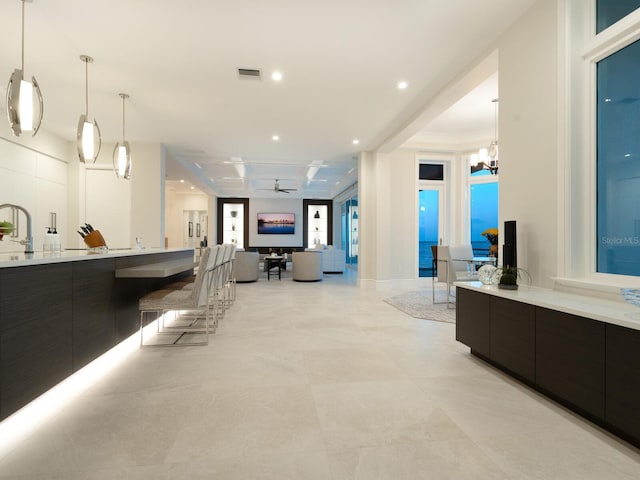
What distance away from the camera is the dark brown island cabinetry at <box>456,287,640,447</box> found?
1.56 m

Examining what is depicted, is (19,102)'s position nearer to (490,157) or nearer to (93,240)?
(93,240)

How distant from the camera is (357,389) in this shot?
2.24 metres

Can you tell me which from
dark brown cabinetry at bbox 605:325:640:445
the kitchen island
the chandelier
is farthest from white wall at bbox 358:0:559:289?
the kitchen island

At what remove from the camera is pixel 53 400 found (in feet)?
6.97

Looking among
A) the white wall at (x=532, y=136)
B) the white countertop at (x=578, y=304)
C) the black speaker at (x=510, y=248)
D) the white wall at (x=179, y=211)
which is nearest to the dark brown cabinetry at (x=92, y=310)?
the white countertop at (x=578, y=304)

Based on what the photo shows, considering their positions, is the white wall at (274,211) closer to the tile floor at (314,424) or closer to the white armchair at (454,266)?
the white armchair at (454,266)

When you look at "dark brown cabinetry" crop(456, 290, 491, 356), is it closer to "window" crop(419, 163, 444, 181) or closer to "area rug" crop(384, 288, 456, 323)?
"area rug" crop(384, 288, 456, 323)

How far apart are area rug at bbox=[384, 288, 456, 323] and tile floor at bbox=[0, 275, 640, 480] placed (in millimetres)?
1366

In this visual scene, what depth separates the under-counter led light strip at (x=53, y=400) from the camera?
1728 mm

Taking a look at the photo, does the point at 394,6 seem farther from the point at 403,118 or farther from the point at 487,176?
the point at 487,176

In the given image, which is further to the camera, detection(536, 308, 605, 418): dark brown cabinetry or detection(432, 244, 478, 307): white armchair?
detection(432, 244, 478, 307): white armchair

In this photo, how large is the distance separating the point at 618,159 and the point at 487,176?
5.25m

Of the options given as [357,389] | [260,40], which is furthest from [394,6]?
[357,389]

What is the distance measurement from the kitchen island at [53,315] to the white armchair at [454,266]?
3852mm
